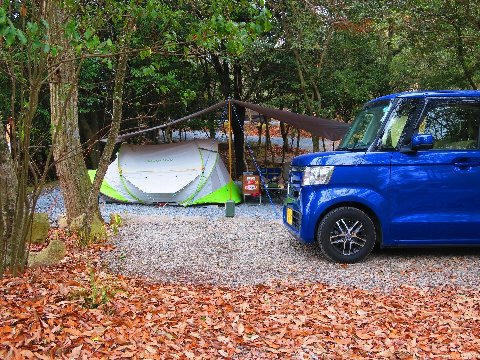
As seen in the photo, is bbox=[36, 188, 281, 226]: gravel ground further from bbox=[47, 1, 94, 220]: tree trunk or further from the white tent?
bbox=[47, 1, 94, 220]: tree trunk

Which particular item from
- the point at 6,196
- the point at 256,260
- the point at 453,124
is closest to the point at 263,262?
the point at 256,260

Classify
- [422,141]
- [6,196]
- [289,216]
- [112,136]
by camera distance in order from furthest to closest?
[112,136]
[289,216]
[422,141]
[6,196]

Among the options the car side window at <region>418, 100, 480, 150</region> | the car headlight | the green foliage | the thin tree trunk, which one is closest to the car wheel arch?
the car headlight

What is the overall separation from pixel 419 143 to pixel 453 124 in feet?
Result: 2.12

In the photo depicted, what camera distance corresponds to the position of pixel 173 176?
12344mm

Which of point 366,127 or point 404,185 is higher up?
point 366,127

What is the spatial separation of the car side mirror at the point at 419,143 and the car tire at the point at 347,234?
3.09ft

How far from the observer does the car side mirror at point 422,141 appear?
5.88m

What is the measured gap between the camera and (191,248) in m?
7.11

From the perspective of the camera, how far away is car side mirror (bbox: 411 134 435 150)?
588cm

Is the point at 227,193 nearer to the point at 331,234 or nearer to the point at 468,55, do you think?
the point at 331,234

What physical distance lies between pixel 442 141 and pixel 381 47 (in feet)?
46.9

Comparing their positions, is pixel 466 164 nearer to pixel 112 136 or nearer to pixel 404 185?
pixel 404 185

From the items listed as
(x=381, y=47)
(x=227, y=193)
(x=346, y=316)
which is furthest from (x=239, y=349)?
(x=381, y=47)
